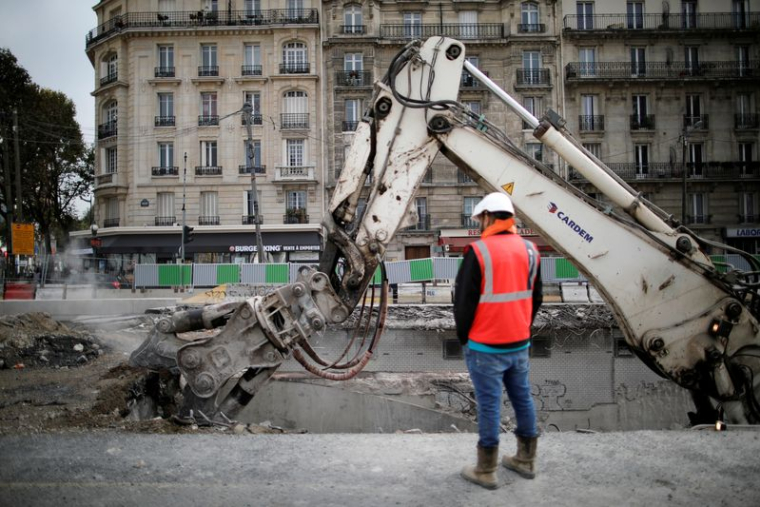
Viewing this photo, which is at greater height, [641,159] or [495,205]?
[641,159]

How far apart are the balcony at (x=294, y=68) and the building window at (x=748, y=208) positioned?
27704 mm

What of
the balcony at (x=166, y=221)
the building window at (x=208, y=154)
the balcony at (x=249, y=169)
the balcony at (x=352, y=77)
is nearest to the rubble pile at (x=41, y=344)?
the balcony at (x=249, y=169)

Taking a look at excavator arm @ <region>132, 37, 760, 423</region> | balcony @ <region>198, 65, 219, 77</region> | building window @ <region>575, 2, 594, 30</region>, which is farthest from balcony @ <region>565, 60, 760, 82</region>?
excavator arm @ <region>132, 37, 760, 423</region>

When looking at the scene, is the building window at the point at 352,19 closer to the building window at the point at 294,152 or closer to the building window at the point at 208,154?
the building window at the point at 294,152

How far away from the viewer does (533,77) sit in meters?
33.9

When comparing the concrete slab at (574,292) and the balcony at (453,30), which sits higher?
the balcony at (453,30)

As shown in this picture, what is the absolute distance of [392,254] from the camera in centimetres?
3341

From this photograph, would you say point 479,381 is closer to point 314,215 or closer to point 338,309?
point 338,309

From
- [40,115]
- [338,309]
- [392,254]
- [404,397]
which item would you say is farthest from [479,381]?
[40,115]

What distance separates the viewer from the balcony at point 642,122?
33.8 metres

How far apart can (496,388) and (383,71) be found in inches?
1300

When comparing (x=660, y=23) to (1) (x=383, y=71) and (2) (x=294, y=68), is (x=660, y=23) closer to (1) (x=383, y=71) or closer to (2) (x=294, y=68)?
(1) (x=383, y=71)

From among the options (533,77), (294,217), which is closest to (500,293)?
(294,217)

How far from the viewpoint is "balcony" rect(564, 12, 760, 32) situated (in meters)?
33.5
